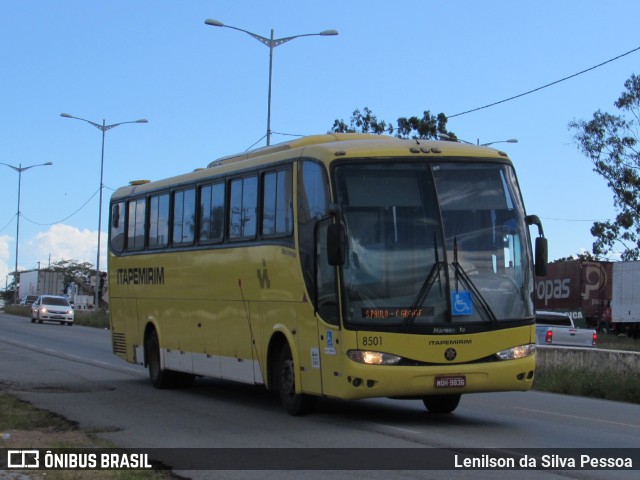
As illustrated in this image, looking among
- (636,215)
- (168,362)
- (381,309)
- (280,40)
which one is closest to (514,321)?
(381,309)

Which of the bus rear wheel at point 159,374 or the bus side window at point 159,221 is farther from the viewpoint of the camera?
the bus rear wheel at point 159,374

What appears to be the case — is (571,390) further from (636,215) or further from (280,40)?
(636,215)

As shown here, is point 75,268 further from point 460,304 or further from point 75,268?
point 460,304

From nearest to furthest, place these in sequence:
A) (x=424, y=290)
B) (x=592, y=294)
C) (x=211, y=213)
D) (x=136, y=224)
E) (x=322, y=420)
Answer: (x=424, y=290)
(x=322, y=420)
(x=211, y=213)
(x=136, y=224)
(x=592, y=294)

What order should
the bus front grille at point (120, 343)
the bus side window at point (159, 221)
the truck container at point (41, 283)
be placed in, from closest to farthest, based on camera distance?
the bus side window at point (159, 221) < the bus front grille at point (120, 343) < the truck container at point (41, 283)

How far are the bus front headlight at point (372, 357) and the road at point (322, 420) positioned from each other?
811 mm

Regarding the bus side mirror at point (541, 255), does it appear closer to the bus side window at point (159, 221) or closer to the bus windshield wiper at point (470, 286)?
the bus windshield wiper at point (470, 286)

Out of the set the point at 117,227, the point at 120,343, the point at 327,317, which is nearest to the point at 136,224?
the point at 117,227

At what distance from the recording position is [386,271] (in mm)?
12719

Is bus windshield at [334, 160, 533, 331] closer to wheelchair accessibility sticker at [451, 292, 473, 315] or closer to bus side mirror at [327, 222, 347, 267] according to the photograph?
wheelchair accessibility sticker at [451, 292, 473, 315]

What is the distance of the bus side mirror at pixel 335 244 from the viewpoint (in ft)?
40.8

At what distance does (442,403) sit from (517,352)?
6.12 feet

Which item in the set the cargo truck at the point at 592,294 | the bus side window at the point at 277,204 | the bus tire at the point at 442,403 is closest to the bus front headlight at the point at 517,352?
the bus tire at the point at 442,403

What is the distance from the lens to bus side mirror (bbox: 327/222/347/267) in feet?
40.8
